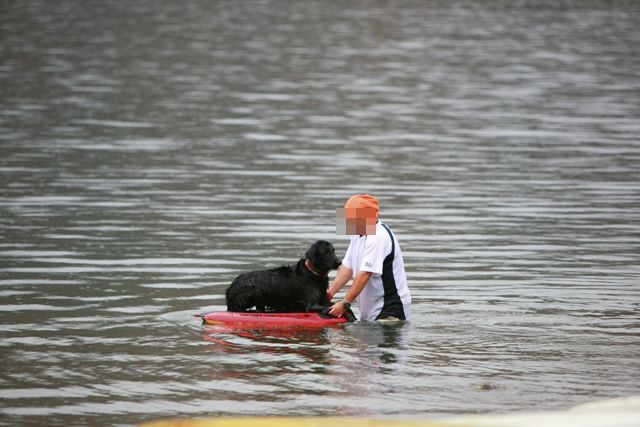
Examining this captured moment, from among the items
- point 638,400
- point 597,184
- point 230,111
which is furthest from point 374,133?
point 638,400

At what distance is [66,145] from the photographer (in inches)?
1009

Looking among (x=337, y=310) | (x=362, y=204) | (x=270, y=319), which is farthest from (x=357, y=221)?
(x=270, y=319)

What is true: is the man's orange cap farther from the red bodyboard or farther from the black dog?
the red bodyboard

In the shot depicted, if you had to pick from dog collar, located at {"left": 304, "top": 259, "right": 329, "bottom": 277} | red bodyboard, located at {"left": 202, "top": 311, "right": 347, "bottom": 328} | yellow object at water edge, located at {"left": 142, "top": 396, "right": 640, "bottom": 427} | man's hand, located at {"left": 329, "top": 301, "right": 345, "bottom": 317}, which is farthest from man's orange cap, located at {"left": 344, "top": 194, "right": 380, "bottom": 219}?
yellow object at water edge, located at {"left": 142, "top": 396, "right": 640, "bottom": 427}

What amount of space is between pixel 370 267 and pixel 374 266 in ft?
0.13

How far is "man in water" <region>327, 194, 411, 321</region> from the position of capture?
40.0ft

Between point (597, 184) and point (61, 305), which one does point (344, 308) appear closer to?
point (61, 305)

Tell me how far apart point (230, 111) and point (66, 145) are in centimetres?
647

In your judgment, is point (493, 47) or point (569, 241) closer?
point (569, 241)

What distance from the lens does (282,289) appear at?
41.4ft

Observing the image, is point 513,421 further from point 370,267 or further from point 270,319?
point 270,319

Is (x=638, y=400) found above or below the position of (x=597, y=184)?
above

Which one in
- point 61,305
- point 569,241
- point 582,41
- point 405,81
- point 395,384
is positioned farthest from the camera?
point 582,41

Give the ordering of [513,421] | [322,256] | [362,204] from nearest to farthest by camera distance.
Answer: [513,421] → [362,204] → [322,256]
